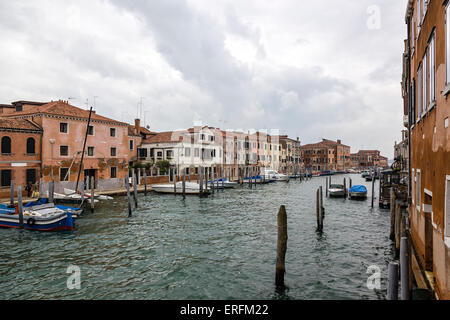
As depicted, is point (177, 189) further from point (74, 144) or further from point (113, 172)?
point (74, 144)

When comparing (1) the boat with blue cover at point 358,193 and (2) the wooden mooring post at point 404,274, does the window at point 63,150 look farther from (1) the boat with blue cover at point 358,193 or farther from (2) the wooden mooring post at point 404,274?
(2) the wooden mooring post at point 404,274

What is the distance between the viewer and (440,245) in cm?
585

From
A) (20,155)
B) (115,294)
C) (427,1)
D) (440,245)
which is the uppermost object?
(427,1)

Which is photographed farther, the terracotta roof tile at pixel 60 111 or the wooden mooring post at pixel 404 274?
the terracotta roof tile at pixel 60 111

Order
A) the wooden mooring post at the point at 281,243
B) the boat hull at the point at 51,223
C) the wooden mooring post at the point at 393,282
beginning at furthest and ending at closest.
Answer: the boat hull at the point at 51,223, the wooden mooring post at the point at 281,243, the wooden mooring post at the point at 393,282

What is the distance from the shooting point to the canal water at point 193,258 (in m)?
9.19

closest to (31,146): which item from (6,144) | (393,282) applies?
(6,144)

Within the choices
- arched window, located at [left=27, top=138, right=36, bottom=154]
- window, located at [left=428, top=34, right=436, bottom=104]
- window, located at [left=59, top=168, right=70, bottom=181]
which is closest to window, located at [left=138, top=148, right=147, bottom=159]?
window, located at [left=59, top=168, right=70, bottom=181]

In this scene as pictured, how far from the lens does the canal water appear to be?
30.1 ft

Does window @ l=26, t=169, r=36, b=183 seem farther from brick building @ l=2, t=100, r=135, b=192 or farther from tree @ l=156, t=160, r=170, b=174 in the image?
tree @ l=156, t=160, r=170, b=174

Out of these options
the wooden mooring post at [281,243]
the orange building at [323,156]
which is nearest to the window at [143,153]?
the wooden mooring post at [281,243]
